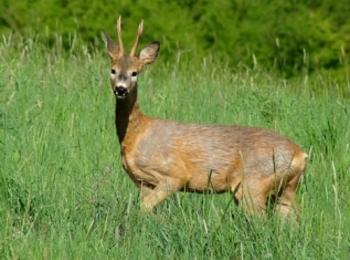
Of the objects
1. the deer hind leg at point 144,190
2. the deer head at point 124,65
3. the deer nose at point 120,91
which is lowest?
the deer hind leg at point 144,190

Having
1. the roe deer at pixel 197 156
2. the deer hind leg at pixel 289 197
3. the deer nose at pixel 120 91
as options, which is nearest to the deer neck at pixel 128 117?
the roe deer at pixel 197 156

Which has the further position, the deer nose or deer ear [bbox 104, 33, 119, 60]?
deer ear [bbox 104, 33, 119, 60]

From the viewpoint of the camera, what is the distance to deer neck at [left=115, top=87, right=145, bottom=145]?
824 centimetres

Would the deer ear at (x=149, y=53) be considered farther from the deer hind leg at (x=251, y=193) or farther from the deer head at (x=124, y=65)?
the deer hind leg at (x=251, y=193)

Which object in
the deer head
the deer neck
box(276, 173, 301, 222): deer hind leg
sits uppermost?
the deer head

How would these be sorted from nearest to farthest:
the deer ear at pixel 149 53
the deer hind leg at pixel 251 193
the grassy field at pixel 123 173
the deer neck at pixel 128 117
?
1. the grassy field at pixel 123 173
2. the deer hind leg at pixel 251 193
3. the deer neck at pixel 128 117
4. the deer ear at pixel 149 53

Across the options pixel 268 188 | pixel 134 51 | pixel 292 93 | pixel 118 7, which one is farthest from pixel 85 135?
pixel 118 7

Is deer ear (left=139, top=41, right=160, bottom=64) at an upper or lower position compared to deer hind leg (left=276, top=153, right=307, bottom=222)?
upper

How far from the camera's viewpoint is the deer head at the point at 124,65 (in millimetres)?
7926

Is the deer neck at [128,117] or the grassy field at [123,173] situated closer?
the grassy field at [123,173]

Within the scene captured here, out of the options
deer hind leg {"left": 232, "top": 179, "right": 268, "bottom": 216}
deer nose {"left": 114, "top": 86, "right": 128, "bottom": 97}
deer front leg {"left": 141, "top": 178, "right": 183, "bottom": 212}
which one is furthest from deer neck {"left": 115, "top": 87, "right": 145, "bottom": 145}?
deer hind leg {"left": 232, "top": 179, "right": 268, "bottom": 216}

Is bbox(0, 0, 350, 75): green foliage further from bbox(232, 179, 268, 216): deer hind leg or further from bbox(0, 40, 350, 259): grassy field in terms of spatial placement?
bbox(232, 179, 268, 216): deer hind leg

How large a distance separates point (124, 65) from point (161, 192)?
82cm

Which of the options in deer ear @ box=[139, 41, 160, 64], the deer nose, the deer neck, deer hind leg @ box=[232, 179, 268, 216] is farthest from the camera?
deer ear @ box=[139, 41, 160, 64]
